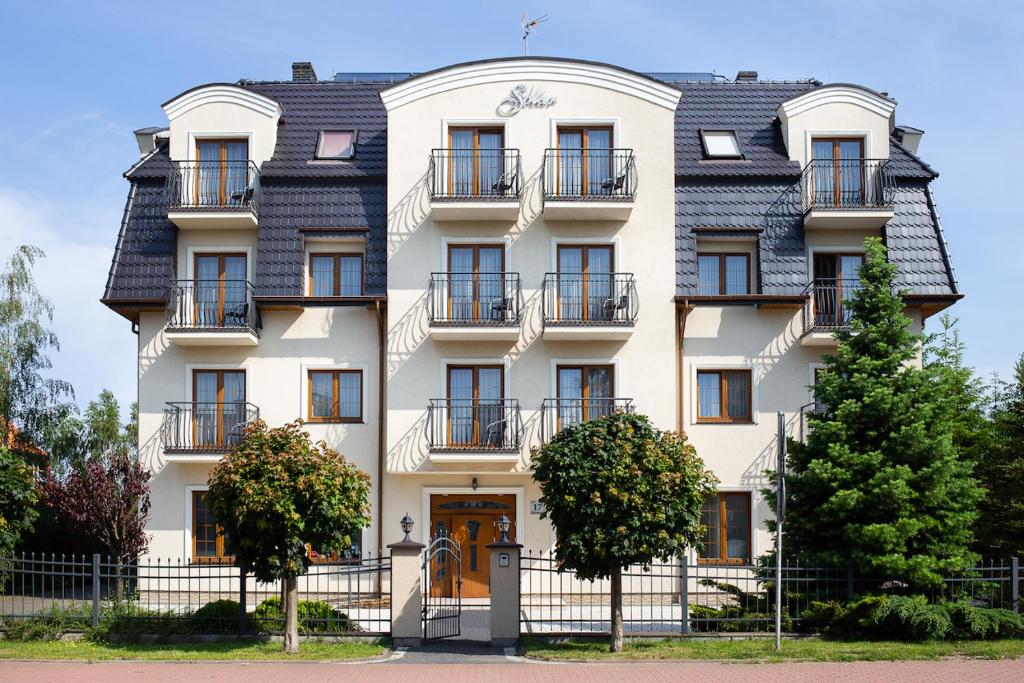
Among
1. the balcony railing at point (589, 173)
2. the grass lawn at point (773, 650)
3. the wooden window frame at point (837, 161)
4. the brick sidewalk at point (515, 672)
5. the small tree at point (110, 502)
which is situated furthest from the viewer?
the wooden window frame at point (837, 161)

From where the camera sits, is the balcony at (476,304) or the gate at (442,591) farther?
the balcony at (476,304)

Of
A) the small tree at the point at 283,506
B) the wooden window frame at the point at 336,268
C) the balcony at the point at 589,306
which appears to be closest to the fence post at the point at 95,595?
the small tree at the point at 283,506

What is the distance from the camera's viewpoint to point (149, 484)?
85.7 feet

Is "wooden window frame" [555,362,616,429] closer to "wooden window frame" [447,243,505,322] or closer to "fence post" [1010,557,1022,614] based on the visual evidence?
"wooden window frame" [447,243,505,322]

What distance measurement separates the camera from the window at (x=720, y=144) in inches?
1093

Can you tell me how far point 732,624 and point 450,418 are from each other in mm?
8888

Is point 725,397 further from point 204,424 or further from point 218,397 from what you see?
point 204,424

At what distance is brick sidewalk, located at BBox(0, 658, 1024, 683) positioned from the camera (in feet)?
51.1

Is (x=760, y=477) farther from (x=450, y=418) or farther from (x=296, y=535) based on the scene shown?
(x=296, y=535)

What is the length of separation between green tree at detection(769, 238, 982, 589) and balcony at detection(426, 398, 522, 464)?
264 inches

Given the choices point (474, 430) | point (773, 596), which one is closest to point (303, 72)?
point (474, 430)

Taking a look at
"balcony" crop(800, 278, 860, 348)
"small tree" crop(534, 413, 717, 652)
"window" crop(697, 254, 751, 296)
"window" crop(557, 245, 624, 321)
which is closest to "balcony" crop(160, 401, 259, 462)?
"window" crop(557, 245, 624, 321)

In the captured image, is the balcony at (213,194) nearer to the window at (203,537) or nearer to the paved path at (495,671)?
the window at (203,537)

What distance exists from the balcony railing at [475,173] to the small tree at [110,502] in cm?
947
